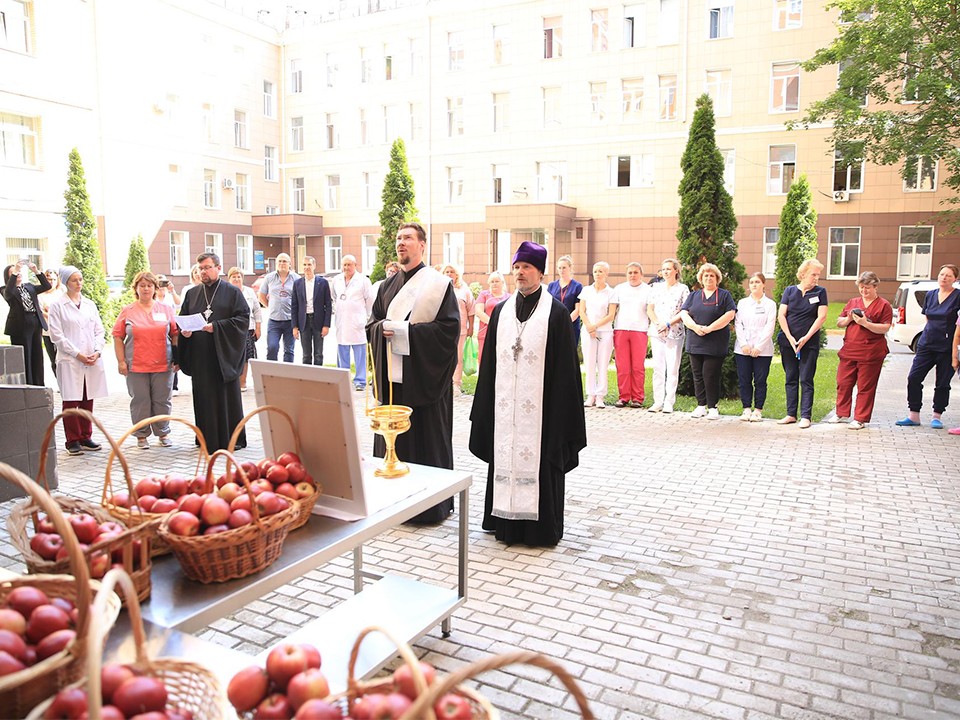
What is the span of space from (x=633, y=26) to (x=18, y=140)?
71.9 ft

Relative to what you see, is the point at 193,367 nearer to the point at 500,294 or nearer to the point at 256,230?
the point at 500,294

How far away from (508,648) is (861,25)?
21.5 meters

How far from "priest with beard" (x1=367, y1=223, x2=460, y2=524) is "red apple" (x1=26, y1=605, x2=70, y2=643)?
3.70 metres

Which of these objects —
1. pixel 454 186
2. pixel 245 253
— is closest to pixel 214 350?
pixel 454 186

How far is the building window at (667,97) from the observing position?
28828 millimetres

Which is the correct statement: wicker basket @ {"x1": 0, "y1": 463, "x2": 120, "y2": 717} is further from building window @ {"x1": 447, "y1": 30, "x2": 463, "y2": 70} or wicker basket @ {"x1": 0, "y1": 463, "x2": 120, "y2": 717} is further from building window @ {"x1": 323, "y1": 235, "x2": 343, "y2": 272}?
building window @ {"x1": 323, "y1": 235, "x2": 343, "y2": 272}

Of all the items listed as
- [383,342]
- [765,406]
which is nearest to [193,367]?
[383,342]

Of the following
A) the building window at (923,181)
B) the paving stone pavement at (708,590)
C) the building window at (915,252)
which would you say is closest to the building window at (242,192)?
the building window at (923,181)

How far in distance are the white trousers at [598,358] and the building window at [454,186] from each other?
74.2ft

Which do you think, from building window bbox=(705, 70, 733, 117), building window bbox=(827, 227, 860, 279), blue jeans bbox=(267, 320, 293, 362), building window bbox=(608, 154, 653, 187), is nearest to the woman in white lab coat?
blue jeans bbox=(267, 320, 293, 362)

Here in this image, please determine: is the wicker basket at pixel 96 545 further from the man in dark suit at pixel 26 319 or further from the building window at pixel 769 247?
the building window at pixel 769 247

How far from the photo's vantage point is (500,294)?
12.3 metres

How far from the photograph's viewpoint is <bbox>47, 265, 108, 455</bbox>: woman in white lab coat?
819cm

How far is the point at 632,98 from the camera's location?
29.4 meters
